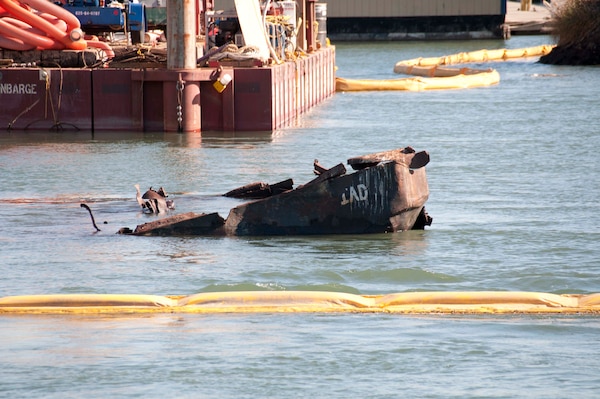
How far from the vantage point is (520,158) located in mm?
24188

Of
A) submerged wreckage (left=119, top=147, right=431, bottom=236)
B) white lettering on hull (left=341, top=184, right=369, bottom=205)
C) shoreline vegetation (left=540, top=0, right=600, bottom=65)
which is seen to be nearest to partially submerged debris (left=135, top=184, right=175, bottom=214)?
submerged wreckage (left=119, top=147, right=431, bottom=236)

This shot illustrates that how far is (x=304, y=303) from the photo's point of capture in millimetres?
10852

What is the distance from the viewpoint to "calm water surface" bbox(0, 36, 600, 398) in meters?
8.89

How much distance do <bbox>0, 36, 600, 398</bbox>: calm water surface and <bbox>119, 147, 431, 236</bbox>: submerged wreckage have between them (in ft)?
0.64

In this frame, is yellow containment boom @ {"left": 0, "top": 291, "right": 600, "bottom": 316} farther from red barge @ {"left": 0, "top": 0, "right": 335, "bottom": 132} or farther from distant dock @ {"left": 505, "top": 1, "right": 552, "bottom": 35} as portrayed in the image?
distant dock @ {"left": 505, "top": 1, "right": 552, "bottom": 35}

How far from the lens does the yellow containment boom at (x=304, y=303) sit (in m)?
10.6

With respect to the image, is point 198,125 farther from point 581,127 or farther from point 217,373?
point 217,373

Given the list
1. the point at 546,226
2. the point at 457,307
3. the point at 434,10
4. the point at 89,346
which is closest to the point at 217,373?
the point at 89,346

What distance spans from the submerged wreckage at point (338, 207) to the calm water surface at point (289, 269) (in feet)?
0.64

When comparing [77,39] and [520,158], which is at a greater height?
[77,39]

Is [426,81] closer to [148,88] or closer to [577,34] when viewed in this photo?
[577,34]

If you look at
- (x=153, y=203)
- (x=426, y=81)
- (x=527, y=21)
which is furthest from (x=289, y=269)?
(x=527, y=21)

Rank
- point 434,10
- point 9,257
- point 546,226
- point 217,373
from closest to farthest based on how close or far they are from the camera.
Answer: point 217,373
point 9,257
point 546,226
point 434,10

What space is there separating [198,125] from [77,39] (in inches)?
154
